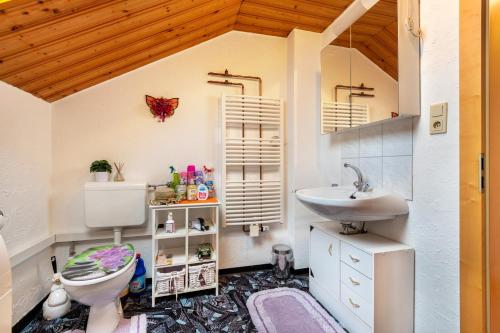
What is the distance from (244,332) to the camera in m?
1.54

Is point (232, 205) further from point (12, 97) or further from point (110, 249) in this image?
point (12, 97)

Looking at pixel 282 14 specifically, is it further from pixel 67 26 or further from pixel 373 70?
pixel 67 26

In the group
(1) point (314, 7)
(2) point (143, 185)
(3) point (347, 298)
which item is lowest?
(3) point (347, 298)

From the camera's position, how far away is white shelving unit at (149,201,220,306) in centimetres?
183

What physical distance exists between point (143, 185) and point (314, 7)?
2.07 metres

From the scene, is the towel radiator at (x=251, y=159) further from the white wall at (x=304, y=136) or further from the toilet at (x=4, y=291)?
the toilet at (x=4, y=291)

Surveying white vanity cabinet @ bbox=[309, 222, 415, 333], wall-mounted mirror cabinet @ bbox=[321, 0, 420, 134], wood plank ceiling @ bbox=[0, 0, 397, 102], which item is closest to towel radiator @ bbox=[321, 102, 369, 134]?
wall-mounted mirror cabinet @ bbox=[321, 0, 420, 134]

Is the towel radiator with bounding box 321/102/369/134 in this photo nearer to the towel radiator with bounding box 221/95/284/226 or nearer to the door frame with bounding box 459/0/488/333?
the towel radiator with bounding box 221/95/284/226

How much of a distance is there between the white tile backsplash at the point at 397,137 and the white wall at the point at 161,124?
1191 mm

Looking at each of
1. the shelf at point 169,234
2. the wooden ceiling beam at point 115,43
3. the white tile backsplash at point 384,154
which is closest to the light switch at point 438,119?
the white tile backsplash at point 384,154

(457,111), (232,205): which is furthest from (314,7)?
(232,205)

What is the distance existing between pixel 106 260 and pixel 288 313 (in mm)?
1318

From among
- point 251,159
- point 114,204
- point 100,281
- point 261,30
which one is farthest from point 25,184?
point 261,30

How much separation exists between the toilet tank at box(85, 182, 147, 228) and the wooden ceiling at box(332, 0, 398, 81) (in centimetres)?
202
